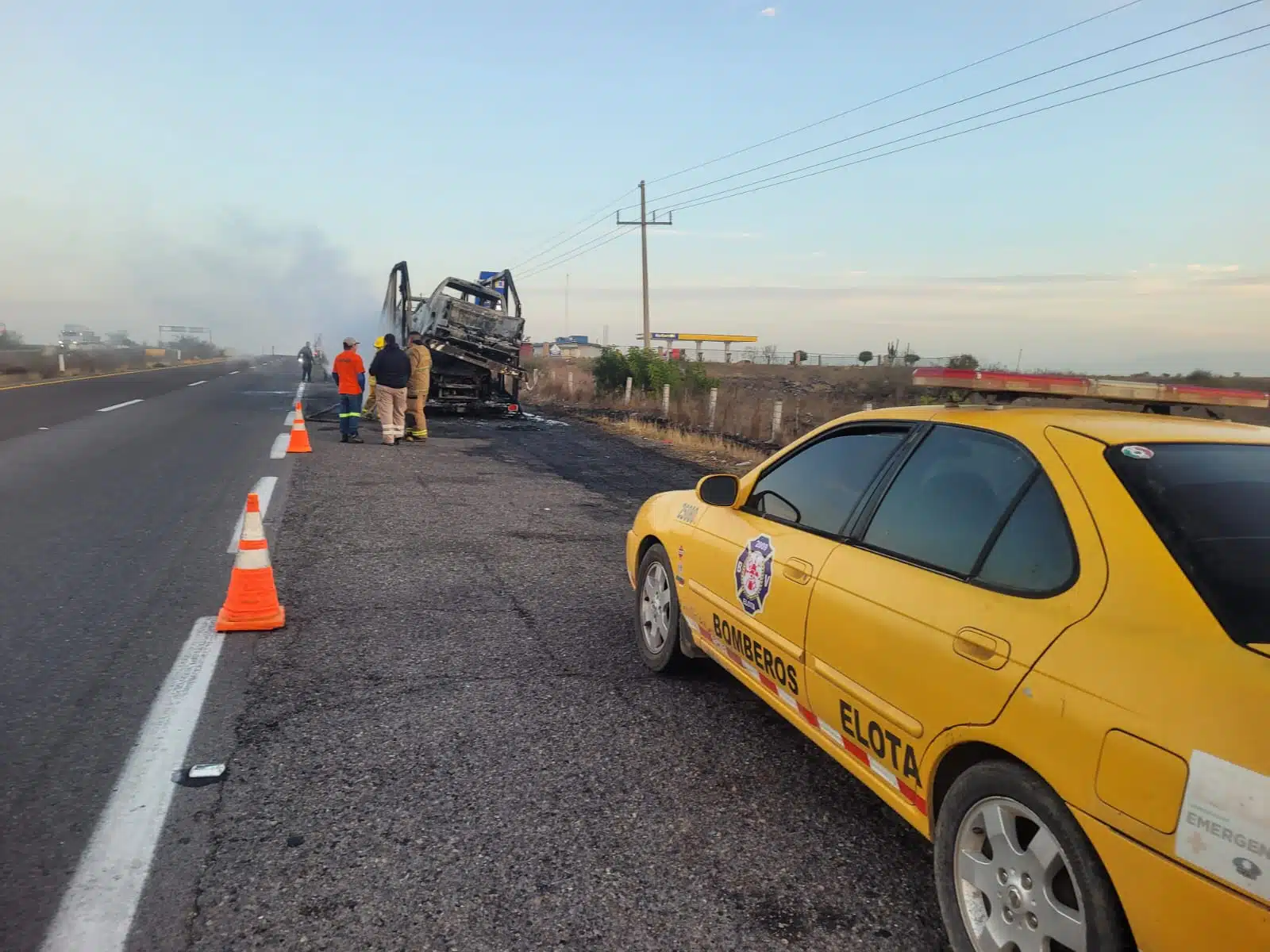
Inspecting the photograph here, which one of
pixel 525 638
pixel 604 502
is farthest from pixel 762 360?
pixel 525 638

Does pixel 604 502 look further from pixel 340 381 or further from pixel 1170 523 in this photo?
pixel 1170 523

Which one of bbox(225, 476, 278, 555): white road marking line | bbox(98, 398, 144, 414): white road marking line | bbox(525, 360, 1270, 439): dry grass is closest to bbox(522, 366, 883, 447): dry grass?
bbox(525, 360, 1270, 439): dry grass

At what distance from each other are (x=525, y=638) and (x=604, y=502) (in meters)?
5.22

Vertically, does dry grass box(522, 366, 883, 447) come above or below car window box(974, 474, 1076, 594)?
below

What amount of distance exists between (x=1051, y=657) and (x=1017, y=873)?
0.54 metres

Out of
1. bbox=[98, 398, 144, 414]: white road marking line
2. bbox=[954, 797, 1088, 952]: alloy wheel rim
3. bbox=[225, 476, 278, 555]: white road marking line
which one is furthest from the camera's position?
bbox=[98, 398, 144, 414]: white road marking line

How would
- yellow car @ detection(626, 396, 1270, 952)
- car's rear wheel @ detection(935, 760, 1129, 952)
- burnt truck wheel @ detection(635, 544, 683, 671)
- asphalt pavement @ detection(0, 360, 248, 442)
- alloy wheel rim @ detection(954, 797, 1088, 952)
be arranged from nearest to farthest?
yellow car @ detection(626, 396, 1270, 952)
car's rear wheel @ detection(935, 760, 1129, 952)
alloy wheel rim @ detection(954, 797, 1088, 952)
burnt truck wheel @ detection(635, 544, 683, 671)
asphalt pavement @ detection(0, 360, 248, 442)

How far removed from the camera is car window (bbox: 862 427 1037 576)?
2.72 m

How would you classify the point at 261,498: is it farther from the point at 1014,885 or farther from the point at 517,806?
the point at 1014,885

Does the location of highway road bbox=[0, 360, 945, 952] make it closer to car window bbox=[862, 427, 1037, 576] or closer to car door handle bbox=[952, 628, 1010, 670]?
car door handle bbox=[952, 628, 1010, 670]

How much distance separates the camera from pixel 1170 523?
2.28 metres

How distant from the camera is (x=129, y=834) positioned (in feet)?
10.2

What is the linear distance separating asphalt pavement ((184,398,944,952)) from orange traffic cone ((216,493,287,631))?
0.19 metres

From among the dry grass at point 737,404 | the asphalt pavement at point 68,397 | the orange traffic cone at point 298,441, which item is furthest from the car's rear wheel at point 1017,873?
the asphalt pavement at point 68,397
